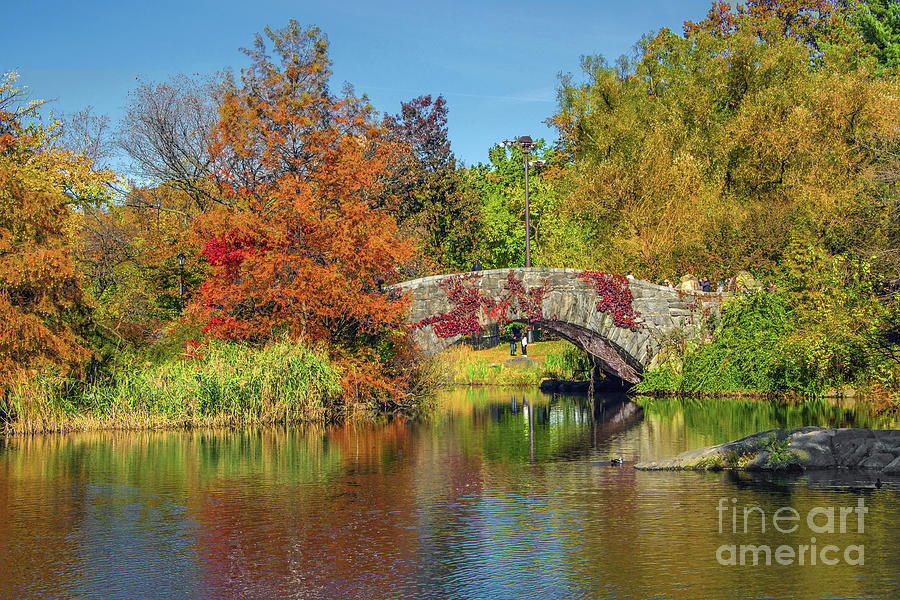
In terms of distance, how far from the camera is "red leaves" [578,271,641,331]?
35.4 metres

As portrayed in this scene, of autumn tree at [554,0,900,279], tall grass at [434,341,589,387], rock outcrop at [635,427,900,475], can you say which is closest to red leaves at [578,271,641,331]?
tall grass at [434,341,589,387]

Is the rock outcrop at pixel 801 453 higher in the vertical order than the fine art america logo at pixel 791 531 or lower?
higher

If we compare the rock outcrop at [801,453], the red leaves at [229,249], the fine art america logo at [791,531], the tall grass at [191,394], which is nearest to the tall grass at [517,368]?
the red leaves at [229,249]

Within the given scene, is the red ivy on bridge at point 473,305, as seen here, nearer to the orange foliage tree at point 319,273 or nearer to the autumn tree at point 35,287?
the orange foliage tree at point 319,273

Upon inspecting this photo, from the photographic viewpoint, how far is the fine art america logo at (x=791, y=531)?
38.6 ft

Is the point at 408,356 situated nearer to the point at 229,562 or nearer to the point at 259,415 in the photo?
the point at 259,415

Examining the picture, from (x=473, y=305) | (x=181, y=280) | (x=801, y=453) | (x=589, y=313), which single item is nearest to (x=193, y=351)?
(x=181, y=280)

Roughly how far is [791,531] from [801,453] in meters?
5.93

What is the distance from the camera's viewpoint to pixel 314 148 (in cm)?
A: 3625

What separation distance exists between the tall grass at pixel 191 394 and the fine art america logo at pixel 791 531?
15.1 metres

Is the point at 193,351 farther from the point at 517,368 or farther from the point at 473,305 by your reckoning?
the point at 517,368

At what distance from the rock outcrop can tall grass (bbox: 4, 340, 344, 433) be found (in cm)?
1179

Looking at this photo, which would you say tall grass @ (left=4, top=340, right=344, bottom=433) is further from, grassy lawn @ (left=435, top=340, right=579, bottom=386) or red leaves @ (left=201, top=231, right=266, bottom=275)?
A: grassy lawn @ (left=435, top=340, right=579, bottom=386)

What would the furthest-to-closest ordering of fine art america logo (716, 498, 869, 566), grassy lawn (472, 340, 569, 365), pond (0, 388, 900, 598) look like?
grassy lawn (472, 340, 569, 365) < fine art america logo (716, 498, 869, 566) < pond (0, 388, 900, 598)
